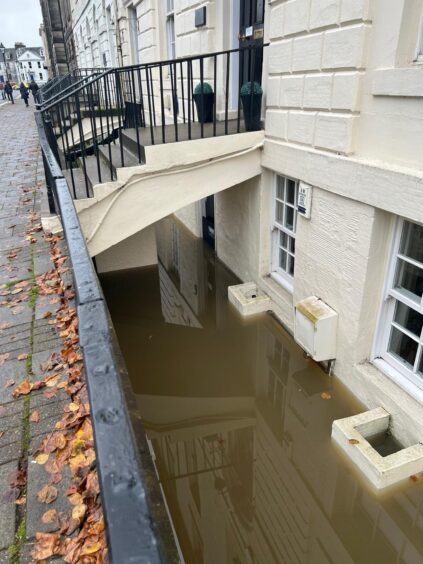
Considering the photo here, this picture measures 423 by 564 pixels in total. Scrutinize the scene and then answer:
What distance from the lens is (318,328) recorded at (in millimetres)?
4297

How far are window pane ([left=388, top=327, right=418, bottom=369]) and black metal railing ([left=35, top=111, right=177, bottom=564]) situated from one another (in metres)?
3.43

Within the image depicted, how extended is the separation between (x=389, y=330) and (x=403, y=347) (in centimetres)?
20

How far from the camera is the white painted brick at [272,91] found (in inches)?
191

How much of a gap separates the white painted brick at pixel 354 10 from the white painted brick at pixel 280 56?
0.95 m

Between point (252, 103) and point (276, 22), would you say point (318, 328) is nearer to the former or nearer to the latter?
point (252, 103)

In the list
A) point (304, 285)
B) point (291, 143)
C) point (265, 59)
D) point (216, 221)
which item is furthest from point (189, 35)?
point (304, 285)

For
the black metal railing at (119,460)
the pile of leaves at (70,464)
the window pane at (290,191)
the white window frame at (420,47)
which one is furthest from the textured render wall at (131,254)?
the black metal railing at (119,460)

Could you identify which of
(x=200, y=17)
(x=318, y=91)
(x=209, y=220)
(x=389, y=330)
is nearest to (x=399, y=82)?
(x=318, y=91)

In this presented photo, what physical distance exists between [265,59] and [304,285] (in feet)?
9.38

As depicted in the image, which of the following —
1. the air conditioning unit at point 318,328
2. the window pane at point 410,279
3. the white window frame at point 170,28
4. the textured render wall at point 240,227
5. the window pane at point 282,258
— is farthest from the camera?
the white window frame at point 170,28

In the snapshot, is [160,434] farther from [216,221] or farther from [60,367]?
[216,221]

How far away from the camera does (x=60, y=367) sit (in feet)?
8.17

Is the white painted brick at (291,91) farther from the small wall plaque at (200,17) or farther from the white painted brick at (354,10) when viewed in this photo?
the small wall plaque at (200,17)

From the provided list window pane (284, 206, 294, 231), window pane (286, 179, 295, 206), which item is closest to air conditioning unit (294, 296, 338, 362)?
window pane (284, 206, 294, 231)
